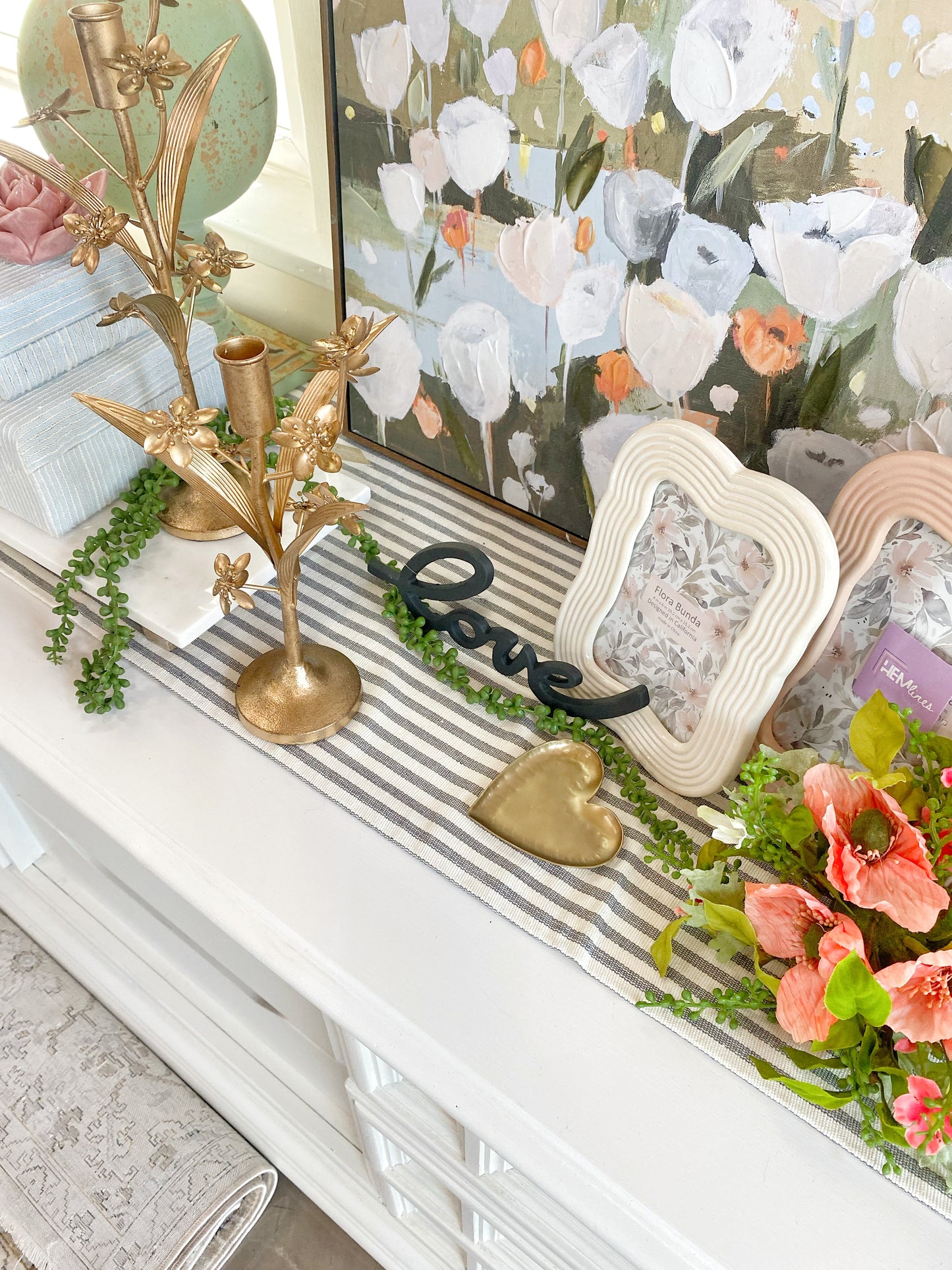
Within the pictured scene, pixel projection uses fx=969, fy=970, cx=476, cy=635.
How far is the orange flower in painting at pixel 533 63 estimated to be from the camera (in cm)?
70

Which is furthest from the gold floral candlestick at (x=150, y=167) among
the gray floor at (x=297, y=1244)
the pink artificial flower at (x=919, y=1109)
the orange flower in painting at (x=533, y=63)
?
the gray floor at (x=297, y=1244)

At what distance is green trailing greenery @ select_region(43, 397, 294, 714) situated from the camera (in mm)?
803

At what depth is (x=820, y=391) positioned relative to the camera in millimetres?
696

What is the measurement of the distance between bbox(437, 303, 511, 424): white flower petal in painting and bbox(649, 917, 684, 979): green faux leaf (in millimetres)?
489

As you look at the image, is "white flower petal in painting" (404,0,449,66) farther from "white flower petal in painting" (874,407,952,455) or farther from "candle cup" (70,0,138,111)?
"white flower petal in painting" (874,407,952,455)

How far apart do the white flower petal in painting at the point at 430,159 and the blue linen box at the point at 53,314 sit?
28 cm

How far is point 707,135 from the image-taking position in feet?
2.15

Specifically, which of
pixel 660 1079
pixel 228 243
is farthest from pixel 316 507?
pixel 228 243

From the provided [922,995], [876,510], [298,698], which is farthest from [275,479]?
[922,995]

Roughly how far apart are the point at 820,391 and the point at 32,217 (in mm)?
664

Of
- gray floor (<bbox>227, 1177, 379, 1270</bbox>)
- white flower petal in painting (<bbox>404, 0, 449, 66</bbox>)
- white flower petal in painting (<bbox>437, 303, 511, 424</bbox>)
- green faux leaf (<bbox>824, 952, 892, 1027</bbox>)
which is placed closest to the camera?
green faux leaf (<bbox>824, 952, 892, 1027</bbox>)

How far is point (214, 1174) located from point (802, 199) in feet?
3.57

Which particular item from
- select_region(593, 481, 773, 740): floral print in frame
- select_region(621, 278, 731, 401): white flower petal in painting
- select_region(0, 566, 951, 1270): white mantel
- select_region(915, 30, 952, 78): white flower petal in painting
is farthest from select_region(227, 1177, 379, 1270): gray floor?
select_region(915, 30, 952, 78): white flower petal in painting

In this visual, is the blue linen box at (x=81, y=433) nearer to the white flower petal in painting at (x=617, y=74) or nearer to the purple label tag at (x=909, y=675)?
the white flower petal in painting at (x=617, y=74)
